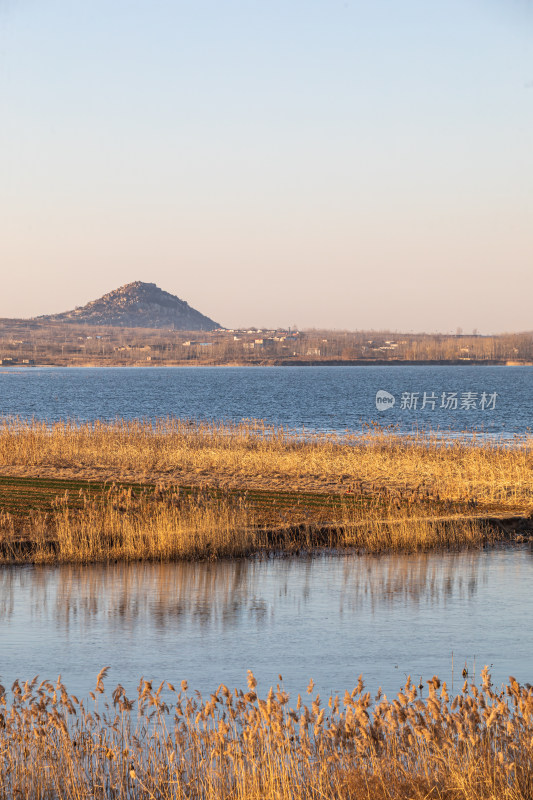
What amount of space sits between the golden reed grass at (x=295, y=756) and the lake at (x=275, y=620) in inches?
108

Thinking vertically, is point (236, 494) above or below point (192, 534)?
below

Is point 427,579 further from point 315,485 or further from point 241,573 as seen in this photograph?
point 315,485

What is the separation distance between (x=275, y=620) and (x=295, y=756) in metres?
6.29

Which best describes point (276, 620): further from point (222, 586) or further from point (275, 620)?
point (222, 586)

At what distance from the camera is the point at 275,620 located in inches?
526

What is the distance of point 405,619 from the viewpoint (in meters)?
13.3

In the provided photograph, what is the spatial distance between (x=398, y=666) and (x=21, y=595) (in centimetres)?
638

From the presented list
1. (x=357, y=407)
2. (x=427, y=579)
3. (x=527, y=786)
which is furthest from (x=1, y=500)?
(x=357, y=407)

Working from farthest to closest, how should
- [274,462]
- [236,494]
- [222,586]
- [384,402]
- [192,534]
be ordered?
[384,402]
[274,462]
[236,494]
[192,534]
[222,586]

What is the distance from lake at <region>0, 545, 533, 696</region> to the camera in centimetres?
1091

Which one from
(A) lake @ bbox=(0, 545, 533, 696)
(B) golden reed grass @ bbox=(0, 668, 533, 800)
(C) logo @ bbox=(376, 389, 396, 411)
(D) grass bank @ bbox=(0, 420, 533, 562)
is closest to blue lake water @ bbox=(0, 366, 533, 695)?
(A) lake @ bbox=(0, 545, 533, 696)

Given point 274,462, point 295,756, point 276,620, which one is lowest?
point 276,620

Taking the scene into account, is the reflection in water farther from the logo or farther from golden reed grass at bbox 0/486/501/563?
the logo

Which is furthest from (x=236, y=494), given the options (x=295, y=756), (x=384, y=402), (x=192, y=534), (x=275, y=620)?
(x=384, y=402)
